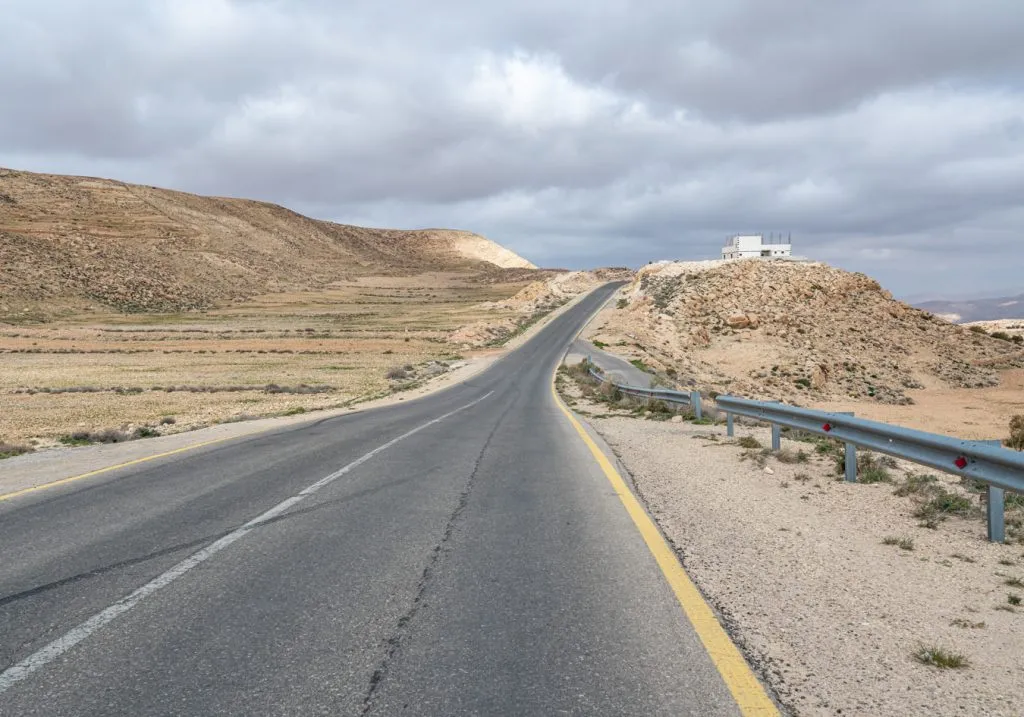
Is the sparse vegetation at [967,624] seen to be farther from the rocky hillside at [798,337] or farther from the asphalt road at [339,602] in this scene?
the rocky hillside at [798,337]

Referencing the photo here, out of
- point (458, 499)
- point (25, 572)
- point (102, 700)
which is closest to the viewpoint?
point (102, 700)

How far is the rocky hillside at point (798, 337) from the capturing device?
50500mm

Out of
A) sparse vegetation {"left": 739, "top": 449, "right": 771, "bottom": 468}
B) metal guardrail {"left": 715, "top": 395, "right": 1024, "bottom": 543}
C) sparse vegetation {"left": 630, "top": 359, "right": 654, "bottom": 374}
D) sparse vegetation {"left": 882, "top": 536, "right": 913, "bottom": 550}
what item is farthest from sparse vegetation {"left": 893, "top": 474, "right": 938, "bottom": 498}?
sparse vegetation {"left": 630, "top": 359, "right": 654, "bottom": 374}

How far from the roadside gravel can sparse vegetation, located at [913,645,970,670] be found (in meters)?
0.05

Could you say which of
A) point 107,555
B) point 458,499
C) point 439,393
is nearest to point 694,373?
point 439,393

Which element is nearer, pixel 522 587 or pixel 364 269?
pixel 522 587

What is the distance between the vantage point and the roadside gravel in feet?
11.7

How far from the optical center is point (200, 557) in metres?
5.86

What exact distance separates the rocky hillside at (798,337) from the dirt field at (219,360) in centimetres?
1911

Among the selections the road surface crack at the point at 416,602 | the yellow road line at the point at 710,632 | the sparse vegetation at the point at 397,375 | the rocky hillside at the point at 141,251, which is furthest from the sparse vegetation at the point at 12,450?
the rocky hillside at the point at 141,251

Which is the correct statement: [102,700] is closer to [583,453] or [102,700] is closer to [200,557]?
[200,557]

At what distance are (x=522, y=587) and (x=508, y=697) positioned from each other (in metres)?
1.63

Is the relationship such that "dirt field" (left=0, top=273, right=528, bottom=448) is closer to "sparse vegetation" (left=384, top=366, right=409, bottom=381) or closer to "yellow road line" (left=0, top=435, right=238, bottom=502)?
"sparse vegetation" (left=384, top=366, right=409, bottom=381)

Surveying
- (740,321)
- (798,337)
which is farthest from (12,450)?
(740,321)
